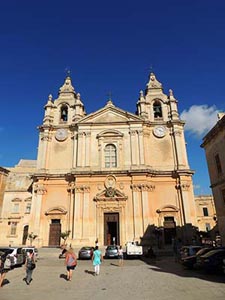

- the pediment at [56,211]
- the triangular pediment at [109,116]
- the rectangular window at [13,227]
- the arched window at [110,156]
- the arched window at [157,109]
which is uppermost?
the arched window at [157,109]

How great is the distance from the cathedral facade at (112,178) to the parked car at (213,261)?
13663mm

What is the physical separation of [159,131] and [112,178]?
907 centimetres

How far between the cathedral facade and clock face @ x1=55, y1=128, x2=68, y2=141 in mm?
132

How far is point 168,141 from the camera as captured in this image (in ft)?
102

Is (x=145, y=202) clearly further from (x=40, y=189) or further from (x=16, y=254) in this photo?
(x=16, y=254)

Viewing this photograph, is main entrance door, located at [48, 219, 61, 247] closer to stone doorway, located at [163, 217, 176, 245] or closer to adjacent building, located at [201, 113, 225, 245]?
stone doorway, located at [163, 217, 176, 245]

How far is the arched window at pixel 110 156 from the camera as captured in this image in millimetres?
29700

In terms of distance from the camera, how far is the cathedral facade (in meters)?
26.6

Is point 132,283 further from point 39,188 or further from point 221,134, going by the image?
point 39,188

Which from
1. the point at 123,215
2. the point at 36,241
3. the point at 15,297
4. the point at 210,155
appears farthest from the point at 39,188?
the point at 15,297

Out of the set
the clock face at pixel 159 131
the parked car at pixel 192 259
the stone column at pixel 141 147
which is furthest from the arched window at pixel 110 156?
the parked car at pixel 192 259

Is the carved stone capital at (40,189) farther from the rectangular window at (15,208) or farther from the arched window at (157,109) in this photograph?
the arched window at (157,109)

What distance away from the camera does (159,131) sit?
104 feet

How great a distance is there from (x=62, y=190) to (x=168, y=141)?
48.2 feet
